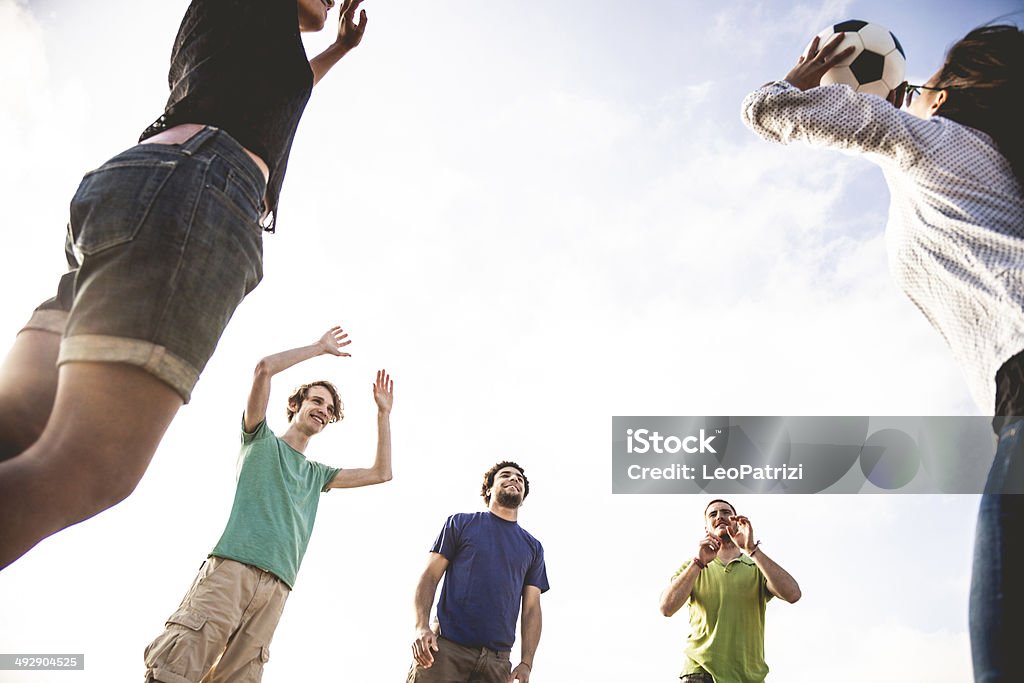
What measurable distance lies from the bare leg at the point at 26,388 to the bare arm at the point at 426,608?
4.14 meters

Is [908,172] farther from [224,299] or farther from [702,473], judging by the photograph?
[702,473]

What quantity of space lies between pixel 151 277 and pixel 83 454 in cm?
32

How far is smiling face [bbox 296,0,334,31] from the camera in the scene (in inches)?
80.4

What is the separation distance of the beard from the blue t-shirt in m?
0.13

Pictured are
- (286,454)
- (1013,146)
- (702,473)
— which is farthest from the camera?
(702,473)

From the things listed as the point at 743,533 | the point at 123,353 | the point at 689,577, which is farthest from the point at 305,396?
the point at 123,353

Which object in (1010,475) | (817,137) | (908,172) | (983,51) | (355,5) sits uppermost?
(355,5)

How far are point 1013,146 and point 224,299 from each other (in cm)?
204

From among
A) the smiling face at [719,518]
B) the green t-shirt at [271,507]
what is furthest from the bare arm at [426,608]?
the smiling face at [719,518]

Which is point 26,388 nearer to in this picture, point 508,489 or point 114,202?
point 114,202

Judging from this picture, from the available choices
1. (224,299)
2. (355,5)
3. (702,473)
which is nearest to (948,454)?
(224,299)

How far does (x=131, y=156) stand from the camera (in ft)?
4.50

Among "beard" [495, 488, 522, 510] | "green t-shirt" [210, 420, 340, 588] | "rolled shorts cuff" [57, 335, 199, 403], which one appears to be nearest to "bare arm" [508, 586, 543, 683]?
"beard" [495, 488, 522, 510]

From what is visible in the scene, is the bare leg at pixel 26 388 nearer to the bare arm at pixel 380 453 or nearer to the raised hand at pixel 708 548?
the bare arm at pixel 380 453
